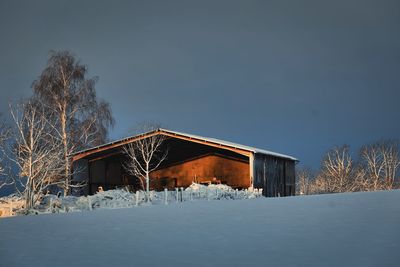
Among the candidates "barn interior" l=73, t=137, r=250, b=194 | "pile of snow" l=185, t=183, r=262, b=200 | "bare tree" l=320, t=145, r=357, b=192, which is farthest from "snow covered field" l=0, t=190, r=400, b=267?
"bare tree" l=320, t=145, r=357, b=192

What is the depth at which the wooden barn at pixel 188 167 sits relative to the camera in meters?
28.9

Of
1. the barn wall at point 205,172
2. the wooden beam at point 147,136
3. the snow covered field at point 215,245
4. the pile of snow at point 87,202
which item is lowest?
the pile of snow at point 87,202

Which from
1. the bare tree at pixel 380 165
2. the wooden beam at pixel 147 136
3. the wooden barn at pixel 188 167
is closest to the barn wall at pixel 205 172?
the wooden barn at pixel 188 167

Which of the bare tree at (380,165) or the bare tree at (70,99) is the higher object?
the bare tree at (70,99)

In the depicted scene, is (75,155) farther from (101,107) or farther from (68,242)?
(68,242)

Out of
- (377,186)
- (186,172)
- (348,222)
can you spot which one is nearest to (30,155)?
(348,222)

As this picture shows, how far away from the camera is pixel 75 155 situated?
90.4 feet

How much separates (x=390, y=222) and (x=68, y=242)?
5415mm

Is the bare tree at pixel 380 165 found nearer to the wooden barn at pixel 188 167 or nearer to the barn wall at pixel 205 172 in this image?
the wooden barn at pixel 188 167

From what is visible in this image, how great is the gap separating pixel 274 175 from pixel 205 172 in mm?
6126

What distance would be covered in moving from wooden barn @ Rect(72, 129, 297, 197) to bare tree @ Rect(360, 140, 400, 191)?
52.8 feet

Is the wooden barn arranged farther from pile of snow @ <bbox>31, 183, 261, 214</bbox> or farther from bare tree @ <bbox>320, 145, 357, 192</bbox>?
bare tree @ <bbox>320, 145, 357, 192</bbox>

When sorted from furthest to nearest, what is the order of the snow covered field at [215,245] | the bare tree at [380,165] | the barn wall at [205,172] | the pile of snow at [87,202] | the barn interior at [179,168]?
the bare tree at [380,165] < the barn wall at [205,172] < the barn interior at [179,168] < the pile of snow at [87,202] < the snow covered field at [215,245]

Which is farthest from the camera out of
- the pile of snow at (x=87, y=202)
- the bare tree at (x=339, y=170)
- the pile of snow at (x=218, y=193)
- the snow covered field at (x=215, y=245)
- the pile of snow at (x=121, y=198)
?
the bare tree at (x=339, y=170)
